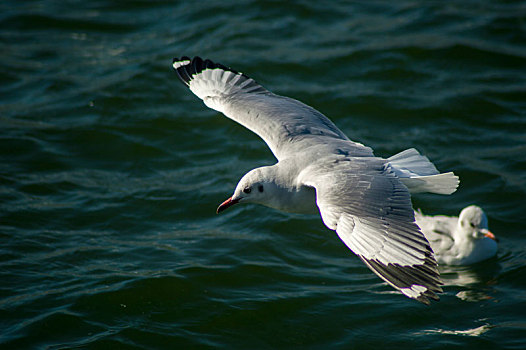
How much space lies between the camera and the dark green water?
218 inches

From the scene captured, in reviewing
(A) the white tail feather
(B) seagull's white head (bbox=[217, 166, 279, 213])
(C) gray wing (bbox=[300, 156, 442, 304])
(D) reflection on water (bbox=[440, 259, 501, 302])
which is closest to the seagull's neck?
(B) seagull's white head (bbox=[217, 166, 279, 213])

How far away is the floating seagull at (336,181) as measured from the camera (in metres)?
3.99

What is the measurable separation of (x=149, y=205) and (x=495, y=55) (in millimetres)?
5588

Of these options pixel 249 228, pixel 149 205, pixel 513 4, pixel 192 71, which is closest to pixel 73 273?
pixel 149 205

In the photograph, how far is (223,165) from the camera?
7.98 m

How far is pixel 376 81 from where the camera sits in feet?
30.6

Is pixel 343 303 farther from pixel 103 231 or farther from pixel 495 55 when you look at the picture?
pixel 495 55

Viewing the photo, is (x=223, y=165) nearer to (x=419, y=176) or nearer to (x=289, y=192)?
(x=289, y=192)

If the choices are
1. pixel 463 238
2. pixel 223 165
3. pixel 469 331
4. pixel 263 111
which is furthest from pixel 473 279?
pixel 223 165

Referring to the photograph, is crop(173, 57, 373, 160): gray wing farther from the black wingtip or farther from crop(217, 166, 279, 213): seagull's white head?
crop(217, 166, 279, 213): seagull's white head

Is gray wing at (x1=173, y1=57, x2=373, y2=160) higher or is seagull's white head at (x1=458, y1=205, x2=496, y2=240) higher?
gray wing at (x1=173, y1=57, x2=373, y2=160)

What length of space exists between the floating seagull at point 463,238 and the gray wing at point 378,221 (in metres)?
1.78

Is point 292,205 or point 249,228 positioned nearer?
point 292,205

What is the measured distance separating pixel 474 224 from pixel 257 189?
7.71 feet
